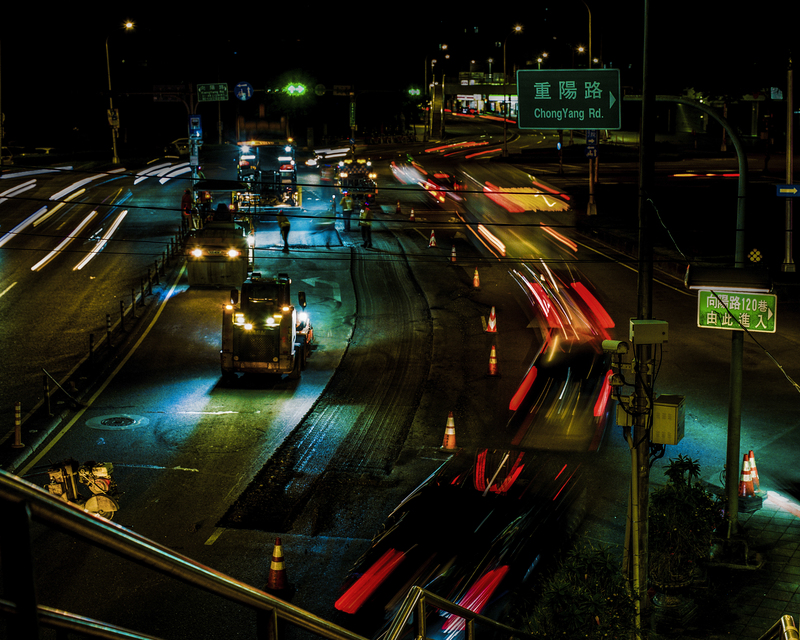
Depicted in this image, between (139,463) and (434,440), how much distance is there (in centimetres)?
543

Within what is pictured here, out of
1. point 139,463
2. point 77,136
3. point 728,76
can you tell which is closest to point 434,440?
point 139,463

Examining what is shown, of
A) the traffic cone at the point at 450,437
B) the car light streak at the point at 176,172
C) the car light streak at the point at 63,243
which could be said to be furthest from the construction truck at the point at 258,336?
the car light streak at the point at 176,172

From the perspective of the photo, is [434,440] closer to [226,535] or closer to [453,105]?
[226,535]

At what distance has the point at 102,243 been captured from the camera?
33.7 m

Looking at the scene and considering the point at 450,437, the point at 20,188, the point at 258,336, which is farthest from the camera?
the point at 20,188

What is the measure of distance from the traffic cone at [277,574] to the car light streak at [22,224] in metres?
27.8

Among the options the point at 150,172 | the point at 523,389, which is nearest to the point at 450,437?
the point at 523,389

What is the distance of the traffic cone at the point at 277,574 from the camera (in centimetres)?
980

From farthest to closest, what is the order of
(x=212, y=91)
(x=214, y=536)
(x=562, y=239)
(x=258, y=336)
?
(x=212, y=91) → (x=562, y=239) → (x=258, y=336) → (x=214, y=536)

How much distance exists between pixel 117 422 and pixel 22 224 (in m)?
23.4

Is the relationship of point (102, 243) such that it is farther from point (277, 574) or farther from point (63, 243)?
point (277, 574)

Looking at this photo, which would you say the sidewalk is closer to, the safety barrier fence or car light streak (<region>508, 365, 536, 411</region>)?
car light streak (<region>508, 365, 536, 411</region>)

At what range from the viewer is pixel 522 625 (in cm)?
859

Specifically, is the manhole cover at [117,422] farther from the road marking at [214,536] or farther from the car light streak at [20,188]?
the car light streak at [20,188]
